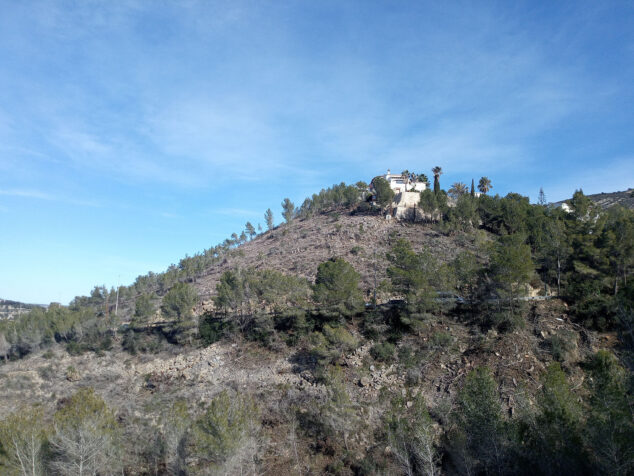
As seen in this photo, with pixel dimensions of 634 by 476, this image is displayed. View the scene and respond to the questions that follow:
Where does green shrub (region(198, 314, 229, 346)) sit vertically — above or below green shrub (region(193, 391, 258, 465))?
above

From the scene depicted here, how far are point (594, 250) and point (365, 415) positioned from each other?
24365 millimetres

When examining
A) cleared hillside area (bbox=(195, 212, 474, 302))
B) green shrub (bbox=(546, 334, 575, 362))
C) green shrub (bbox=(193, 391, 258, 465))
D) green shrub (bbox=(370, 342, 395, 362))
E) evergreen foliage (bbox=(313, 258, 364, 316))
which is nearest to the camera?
green shrub (bbox=(193, 391, 258, 465))

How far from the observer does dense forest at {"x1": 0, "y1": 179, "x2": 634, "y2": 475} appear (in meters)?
16.9

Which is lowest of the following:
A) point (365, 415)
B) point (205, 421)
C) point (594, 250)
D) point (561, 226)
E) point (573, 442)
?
point (365, 415)

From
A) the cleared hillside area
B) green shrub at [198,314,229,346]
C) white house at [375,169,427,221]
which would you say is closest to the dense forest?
green shrub at [198,314,229,346]

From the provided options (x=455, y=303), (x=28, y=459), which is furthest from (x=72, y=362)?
(x=455, y=303)

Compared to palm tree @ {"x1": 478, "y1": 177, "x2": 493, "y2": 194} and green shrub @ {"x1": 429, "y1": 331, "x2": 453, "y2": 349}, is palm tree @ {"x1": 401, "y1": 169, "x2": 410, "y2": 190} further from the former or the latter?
green shrub @ {"x1": 429, "y1": 331, "x2": 453, "y2": 349}

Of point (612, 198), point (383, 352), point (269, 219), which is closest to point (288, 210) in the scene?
point (269, 219)

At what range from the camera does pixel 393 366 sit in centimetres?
3019

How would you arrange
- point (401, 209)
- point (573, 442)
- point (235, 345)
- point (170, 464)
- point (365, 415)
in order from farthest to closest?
1. point (401, 209)
2. point (235, 345)
3. point (365, 415)
4. point (170, 464)
5. point (573, 442)

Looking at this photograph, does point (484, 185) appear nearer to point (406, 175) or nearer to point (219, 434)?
point (406, 175)

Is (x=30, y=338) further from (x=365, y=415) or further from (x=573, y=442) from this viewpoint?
(x=573, y=442)

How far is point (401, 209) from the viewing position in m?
67.4

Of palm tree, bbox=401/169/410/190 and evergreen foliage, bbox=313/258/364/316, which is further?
palm tree, bbox=401/169/410/190
